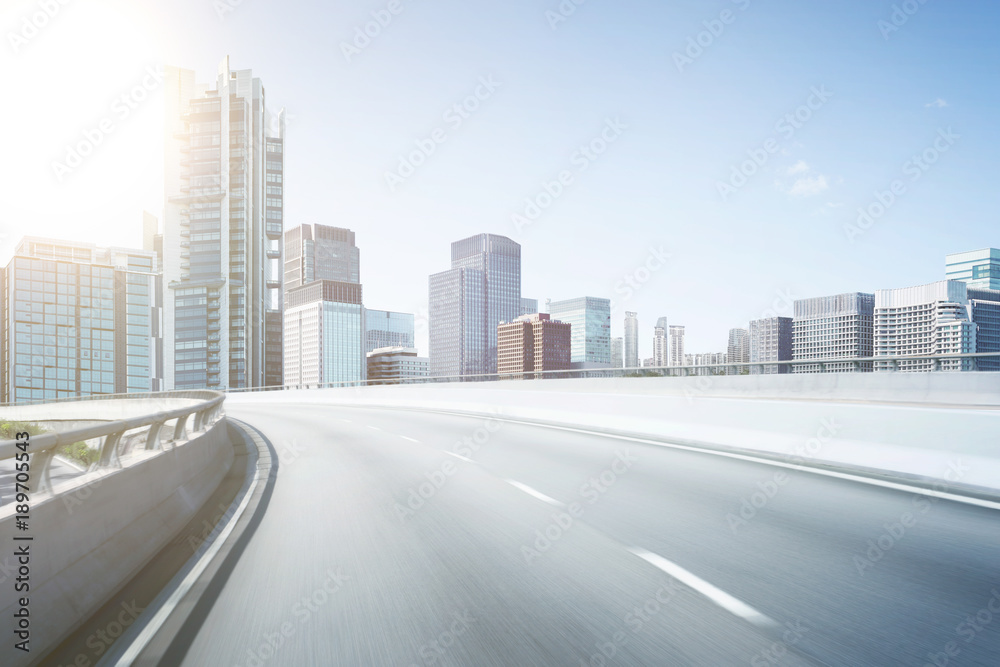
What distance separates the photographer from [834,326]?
191ft

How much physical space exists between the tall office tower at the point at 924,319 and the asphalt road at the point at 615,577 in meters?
35.1

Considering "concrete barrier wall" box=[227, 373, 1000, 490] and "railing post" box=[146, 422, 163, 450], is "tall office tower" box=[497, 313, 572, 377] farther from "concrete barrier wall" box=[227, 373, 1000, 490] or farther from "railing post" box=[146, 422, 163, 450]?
"railing post" box=[146, 422, 163, 450]

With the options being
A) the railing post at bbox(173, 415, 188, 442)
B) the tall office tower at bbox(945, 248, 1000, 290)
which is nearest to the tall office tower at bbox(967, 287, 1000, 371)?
the tall office tower at bbox(945, 248, 1000, 290)

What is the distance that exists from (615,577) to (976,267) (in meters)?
110

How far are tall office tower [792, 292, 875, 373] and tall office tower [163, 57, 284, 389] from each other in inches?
5748

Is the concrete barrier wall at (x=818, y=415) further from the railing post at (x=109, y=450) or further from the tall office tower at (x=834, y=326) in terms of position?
the tall office tower at (x=834, y=326)

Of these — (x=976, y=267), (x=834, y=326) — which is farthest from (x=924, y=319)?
(x=976, y=267)

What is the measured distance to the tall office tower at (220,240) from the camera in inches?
6934

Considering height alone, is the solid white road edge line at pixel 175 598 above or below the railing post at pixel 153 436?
below

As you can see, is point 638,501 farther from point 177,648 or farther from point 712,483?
point 177,648

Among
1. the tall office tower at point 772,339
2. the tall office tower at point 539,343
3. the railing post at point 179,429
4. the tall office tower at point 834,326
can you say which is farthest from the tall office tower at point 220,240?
the railing post at point 179,429

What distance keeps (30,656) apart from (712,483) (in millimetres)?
7490

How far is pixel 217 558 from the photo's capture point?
582cm

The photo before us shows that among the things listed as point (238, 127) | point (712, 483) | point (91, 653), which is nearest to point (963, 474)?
point (712, 483)
